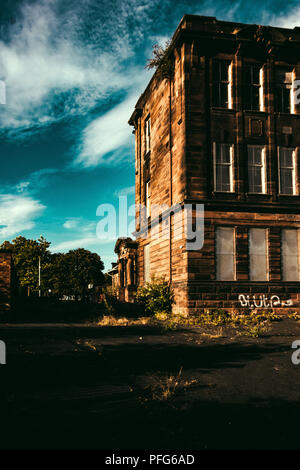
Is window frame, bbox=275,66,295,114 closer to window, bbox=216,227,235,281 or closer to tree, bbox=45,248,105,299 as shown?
window, bbox=216,227,235,281

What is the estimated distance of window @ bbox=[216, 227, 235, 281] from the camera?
57.3 feet

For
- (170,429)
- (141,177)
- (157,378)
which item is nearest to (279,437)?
(170,429)

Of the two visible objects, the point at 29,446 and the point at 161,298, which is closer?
the point at 29,446

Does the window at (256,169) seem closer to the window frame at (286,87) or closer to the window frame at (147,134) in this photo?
the window frame at (286,87)

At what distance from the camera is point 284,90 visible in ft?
63.3

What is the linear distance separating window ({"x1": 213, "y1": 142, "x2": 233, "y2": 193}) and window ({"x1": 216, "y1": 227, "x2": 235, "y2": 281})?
1.83m

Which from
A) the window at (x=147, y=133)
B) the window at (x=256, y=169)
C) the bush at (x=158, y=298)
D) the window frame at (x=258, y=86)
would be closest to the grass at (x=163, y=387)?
the bush at (x=158, y=298)

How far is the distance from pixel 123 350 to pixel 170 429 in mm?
5070

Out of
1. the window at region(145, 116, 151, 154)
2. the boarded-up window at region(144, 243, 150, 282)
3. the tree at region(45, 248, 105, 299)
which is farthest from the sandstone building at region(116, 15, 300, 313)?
the tree at region(45, 248, 105, 299)

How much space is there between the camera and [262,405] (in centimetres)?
512

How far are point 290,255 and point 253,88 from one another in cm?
745
